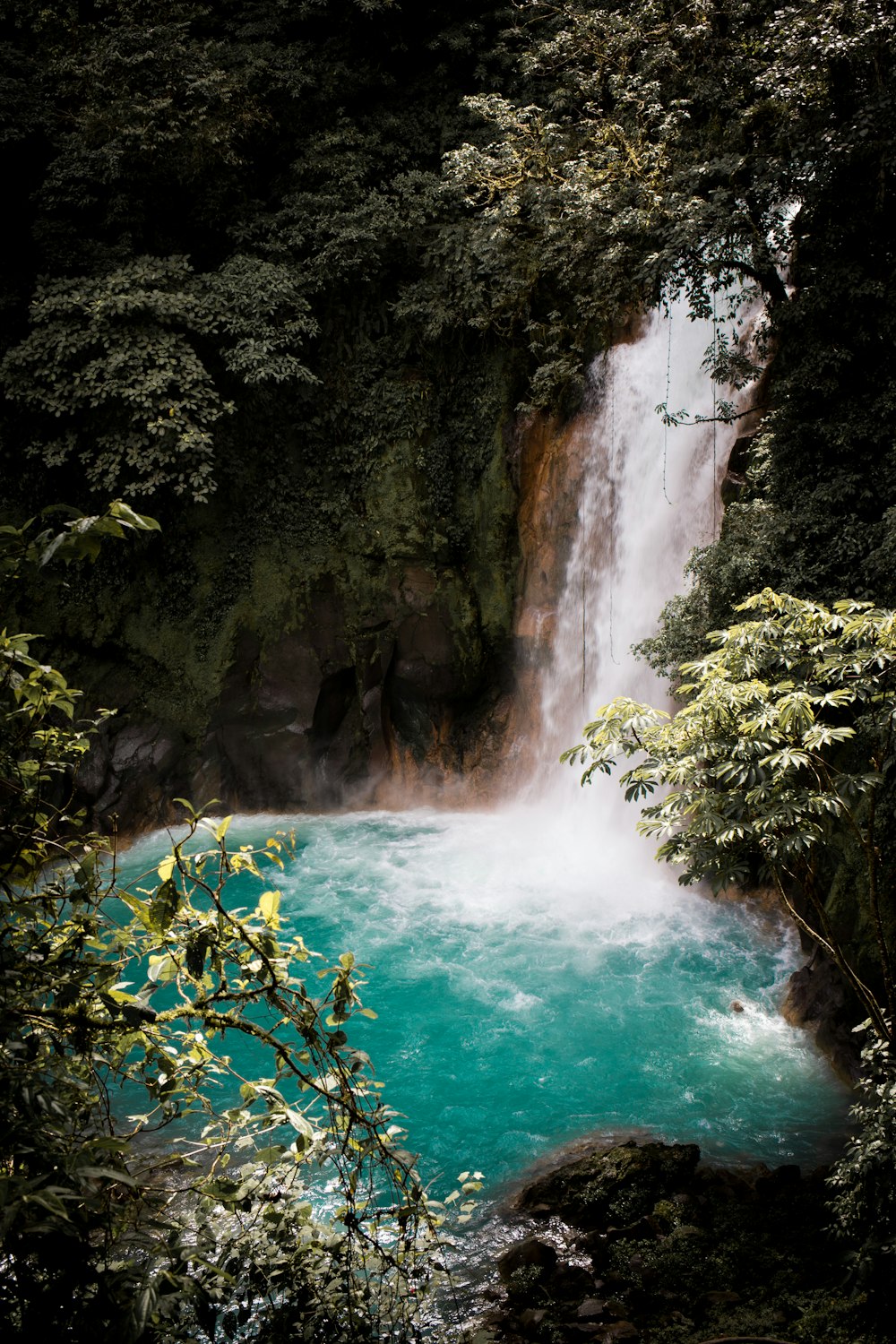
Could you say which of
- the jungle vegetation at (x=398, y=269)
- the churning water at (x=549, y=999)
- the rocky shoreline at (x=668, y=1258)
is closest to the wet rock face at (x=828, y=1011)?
the churning water at (x=549, y=999)

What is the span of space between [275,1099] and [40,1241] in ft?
2.52

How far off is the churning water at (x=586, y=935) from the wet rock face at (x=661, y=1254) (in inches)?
23.7

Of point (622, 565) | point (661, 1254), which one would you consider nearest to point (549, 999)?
point (661, 1254)

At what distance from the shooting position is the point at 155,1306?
1.99 metres

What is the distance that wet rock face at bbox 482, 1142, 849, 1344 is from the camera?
444 cm

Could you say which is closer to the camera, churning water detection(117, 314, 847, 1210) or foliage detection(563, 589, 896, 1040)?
foliage detection(563, 589, 896, 1040)

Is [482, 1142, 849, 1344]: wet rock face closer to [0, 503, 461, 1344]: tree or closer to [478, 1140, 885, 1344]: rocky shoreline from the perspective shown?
[478, 1140, 885, 1344]: rocky shoreline

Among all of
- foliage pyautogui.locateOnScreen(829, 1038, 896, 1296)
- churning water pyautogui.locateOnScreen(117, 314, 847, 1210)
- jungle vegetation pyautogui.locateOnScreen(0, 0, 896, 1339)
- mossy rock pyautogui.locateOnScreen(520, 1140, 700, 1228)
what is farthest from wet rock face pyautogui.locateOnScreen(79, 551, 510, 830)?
foliage pyautogui.locateOnScreen(829, 1038, 896, 1296)

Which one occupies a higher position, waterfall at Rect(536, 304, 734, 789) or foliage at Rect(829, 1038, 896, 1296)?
waterfall at Rect(536, 304, 734, 789)

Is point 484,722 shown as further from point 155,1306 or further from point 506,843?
point 155,1306

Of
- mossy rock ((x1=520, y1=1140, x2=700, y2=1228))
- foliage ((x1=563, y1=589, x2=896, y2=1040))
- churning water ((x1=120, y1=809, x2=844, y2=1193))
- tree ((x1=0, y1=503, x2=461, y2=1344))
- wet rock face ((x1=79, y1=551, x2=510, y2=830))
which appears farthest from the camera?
wet rock face ((x1=79, y1=551, x2=510, y2=830))

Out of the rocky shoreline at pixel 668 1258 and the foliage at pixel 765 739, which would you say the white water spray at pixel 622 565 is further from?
the foliage at pixel 765 739

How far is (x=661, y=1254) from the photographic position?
5.07m

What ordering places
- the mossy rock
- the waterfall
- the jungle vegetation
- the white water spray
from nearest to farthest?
1. the mossy rock
2. the jungle vegetation
3. the white water spray
4. the waterfall
